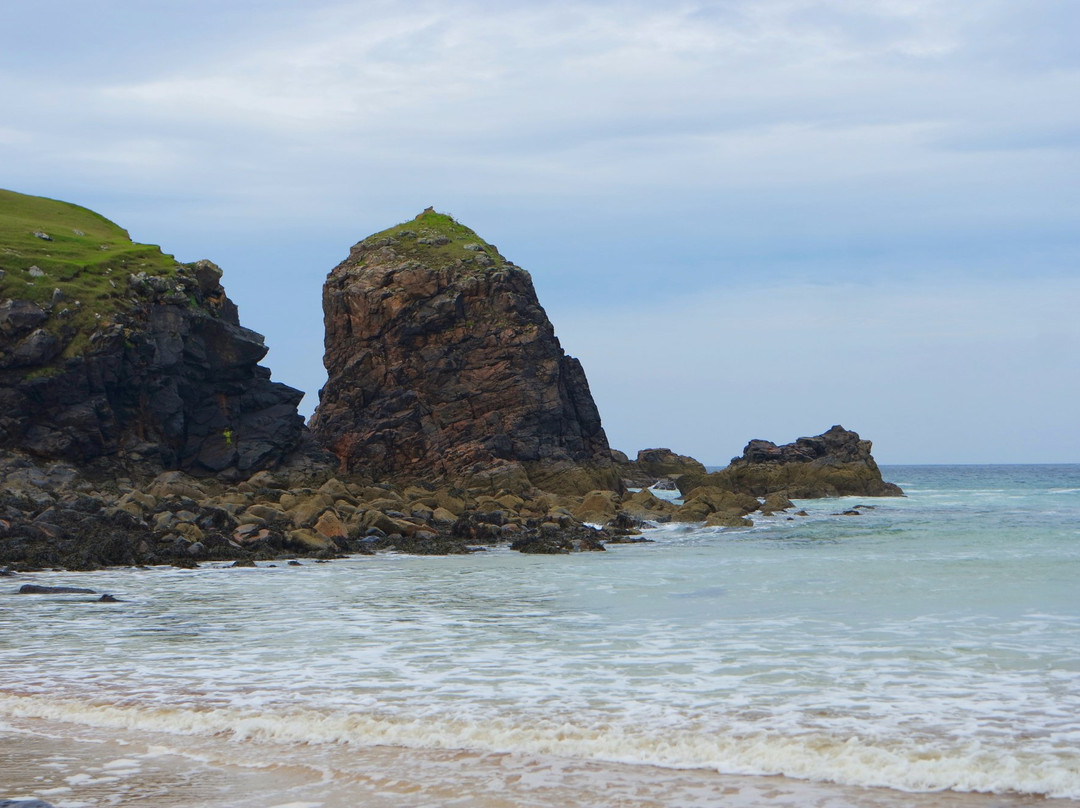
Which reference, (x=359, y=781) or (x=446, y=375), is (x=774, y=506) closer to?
(x=446, y=375)

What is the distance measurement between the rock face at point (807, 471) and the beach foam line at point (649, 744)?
178 ft

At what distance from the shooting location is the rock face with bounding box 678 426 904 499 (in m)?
65.4

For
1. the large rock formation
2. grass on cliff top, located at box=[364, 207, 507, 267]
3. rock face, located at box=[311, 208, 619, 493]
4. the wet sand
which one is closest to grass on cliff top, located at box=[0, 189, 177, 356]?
the large rock formation

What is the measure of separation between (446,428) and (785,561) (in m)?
40.7

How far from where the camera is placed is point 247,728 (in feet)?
27.5

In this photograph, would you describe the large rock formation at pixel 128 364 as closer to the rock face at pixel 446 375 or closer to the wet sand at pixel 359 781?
the rock face at pixel 446 375

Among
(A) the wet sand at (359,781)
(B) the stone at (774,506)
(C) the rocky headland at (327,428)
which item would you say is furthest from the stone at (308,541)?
(B) the stone at (774,506)

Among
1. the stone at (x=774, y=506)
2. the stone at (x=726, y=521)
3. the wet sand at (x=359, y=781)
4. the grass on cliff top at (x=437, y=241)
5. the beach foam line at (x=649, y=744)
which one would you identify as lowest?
the wet sand at (x=359, y=781)

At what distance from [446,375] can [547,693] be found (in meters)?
55.3

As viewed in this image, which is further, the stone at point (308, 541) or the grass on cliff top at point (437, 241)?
the grass on cliff top at point (437, 241)

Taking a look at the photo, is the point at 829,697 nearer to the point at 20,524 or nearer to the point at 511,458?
the point at 20,524

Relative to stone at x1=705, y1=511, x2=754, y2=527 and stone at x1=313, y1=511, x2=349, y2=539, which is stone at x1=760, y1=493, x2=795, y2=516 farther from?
stone at x1=313, y1=511, x2=349, y2=539

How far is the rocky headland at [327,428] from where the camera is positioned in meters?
28.4

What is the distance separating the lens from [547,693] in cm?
961
